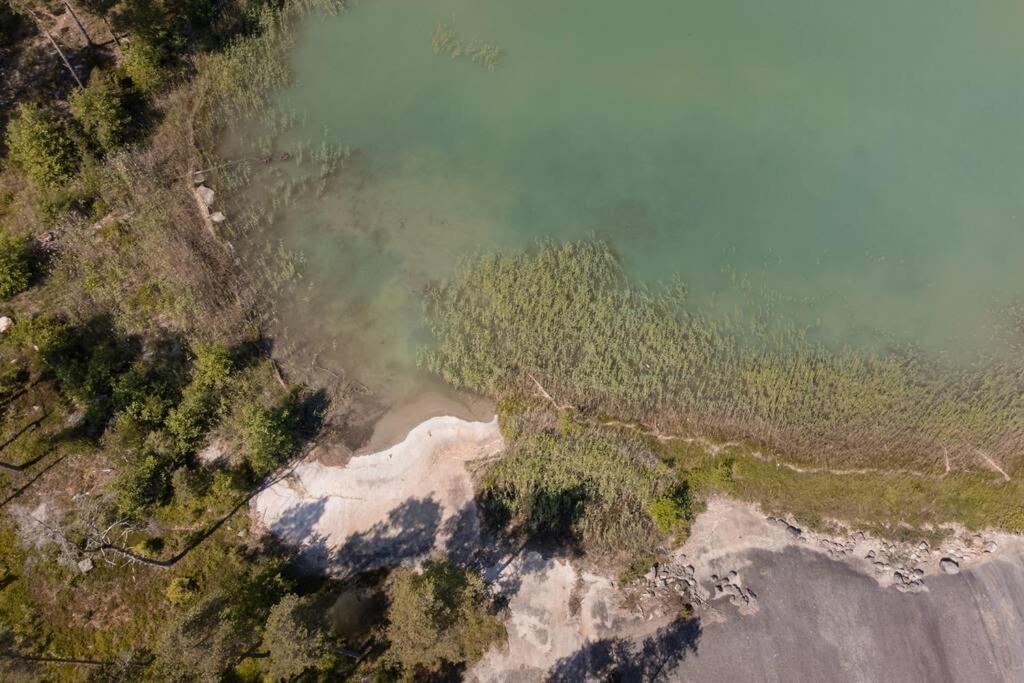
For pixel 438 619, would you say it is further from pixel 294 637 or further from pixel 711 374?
pixel 711 374

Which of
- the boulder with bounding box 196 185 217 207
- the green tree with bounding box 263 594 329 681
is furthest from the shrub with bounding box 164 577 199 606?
the boulder with bounding box 196 185 217 207

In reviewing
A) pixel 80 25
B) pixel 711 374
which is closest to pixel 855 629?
pixel 711 374

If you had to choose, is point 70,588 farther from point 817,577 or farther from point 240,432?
point 817,577

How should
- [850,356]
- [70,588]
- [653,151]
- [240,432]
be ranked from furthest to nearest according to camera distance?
[653,151] → [850,356] → [240,432] → [70,588]

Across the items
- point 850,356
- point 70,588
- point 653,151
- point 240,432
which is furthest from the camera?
point 653,151

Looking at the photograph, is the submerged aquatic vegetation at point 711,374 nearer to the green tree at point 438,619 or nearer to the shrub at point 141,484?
the green tree at point 438,619

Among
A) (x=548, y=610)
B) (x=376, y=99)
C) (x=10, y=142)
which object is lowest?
(x=548, y=610)

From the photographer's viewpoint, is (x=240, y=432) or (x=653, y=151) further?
(x=653, y=151)

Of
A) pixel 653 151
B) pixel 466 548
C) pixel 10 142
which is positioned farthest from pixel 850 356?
pixel 10 142
